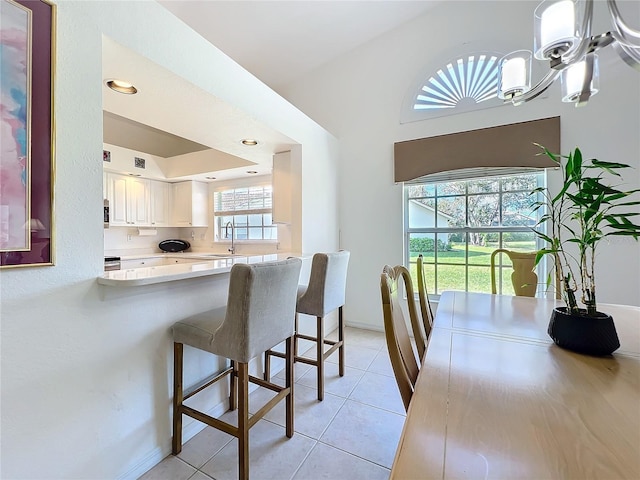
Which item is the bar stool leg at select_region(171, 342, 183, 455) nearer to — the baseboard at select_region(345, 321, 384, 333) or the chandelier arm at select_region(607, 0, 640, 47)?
the baseboard at select_region(345, 321, 384, 333)

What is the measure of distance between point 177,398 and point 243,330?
23.5 inches

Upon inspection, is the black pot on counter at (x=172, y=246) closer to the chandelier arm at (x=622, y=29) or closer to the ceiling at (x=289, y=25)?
the ceiling at (x=289, y=25)

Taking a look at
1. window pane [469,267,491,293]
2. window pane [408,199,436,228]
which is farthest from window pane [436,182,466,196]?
window pane [469,267,491,293]

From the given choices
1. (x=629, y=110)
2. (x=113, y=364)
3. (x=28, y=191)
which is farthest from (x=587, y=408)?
(x=629, y=110)

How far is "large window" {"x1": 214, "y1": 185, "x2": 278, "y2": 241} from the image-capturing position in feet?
13.7

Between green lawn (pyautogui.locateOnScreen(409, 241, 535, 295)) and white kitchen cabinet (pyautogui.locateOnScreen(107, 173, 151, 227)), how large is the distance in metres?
3.94

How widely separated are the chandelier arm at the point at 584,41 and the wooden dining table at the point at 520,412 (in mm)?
1216

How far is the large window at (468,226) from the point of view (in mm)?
2721

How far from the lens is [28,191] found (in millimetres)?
969

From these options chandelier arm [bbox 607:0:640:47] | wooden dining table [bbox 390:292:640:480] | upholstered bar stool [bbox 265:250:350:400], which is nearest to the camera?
wooden dining table [bbox 390:292:640:480]

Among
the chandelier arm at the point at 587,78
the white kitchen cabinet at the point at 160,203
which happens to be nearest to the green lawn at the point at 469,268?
the chandelier arm at the point at 587,78

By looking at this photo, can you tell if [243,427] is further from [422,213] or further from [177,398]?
[422,213]

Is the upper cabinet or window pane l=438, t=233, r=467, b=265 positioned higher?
the upper cabinet

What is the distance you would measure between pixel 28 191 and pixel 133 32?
876mm
